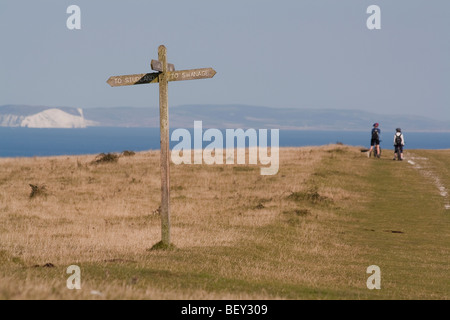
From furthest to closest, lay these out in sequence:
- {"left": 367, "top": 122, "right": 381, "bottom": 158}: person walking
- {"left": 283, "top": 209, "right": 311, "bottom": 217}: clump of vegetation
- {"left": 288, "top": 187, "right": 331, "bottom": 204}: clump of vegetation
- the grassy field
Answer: {"left": 367, "top": 122, "right": 381, "bottom": 158}: person walking < {"left": 288, "top": 187, "right": 331, "bottom": 204}: clump of vegetation < {"left": 283, "top": 209, "right": 311, "bottom": 217}: clump of vegetation < the grassy field

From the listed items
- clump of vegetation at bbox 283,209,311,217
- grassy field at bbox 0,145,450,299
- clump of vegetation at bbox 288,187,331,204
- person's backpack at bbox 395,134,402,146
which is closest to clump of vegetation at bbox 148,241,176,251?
grassy field at bbox 0,145,450,299

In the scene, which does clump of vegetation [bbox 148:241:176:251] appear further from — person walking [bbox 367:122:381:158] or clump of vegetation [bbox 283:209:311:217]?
person walking [bbox 367:122:381:158]

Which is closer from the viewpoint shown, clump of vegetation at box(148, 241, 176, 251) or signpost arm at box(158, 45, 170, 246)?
signpost arm at box(158, 45, 170, 246)

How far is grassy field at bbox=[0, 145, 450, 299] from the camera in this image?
468 inches

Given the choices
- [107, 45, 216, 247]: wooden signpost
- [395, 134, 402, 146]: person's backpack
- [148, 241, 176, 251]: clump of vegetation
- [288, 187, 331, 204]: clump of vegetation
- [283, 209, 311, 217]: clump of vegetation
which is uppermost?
[107, 45, 216, 247]: wooden signpost

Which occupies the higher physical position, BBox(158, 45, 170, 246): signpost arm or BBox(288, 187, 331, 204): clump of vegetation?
BBox(158, 45, 170, 246): signpost arm

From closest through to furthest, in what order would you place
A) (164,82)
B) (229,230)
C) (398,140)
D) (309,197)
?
(164,82)
(229,230)
(309,197)
(398,140)

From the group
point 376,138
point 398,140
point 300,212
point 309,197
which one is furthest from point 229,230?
point 376,138

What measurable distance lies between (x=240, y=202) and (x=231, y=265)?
14.3 metres

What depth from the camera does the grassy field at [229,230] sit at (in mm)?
11875

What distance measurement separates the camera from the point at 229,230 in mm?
21844

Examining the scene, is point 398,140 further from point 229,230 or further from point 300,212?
point 229,230

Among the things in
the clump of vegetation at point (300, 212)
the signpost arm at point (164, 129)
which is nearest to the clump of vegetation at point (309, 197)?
the clump of vegetation at point (300, 212)
